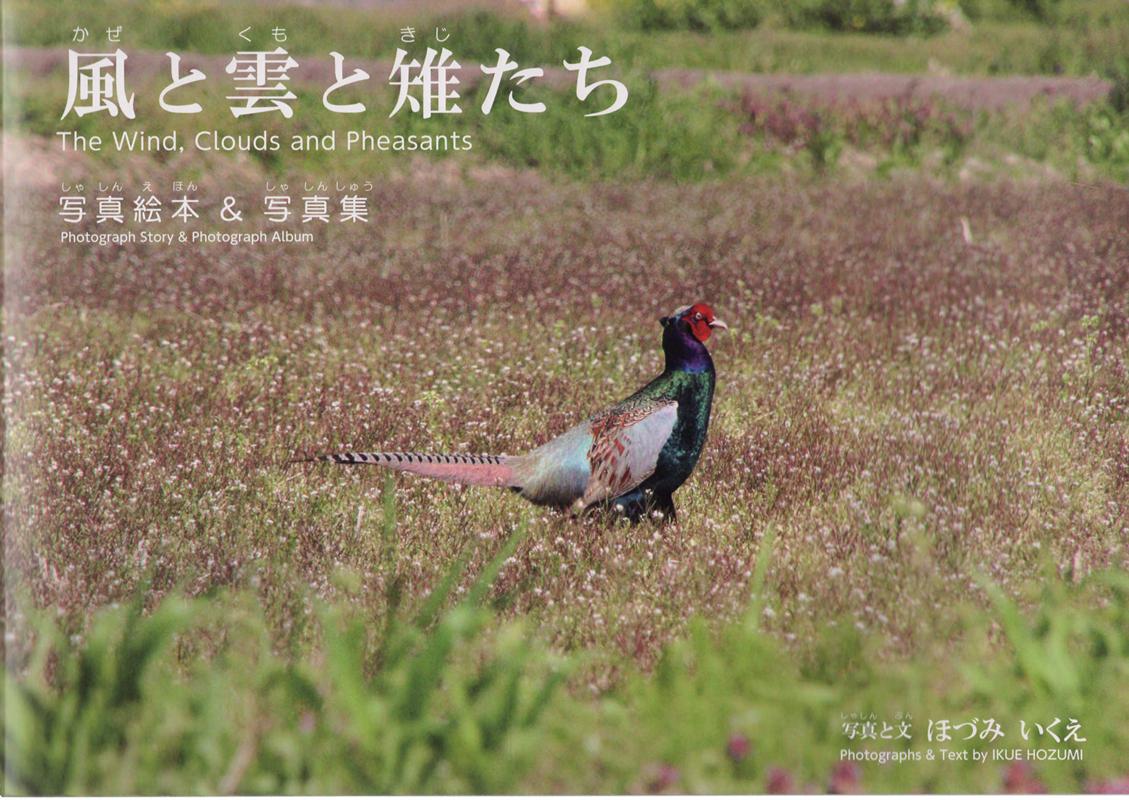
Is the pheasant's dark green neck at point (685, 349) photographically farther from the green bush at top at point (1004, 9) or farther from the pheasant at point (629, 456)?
the green bush at top at point (1004, 9)

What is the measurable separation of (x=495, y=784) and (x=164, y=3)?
2274 cm

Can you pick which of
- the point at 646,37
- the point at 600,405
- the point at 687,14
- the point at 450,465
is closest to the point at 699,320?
the point at 450,465

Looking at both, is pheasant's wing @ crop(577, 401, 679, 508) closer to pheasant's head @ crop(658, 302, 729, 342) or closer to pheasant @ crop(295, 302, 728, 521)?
pheasant @ crop(295, 302, 728, 521)

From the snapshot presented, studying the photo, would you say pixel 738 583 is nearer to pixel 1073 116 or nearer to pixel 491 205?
pixel 491 205

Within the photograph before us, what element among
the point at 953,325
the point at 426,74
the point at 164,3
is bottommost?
the point at 164,3

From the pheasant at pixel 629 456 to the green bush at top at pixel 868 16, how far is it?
1987cm

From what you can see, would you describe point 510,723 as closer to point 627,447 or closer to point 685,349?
point 627,447

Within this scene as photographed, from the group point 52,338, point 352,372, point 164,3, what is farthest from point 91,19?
point 352,372

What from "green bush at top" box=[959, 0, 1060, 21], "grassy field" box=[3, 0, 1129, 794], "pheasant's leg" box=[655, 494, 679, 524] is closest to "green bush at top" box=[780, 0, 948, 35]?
"green bush at top" box=[959, 0, 1060, 21]

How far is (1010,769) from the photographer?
3.10 meters

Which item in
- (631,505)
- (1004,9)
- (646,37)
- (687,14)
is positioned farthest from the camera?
(1004,9)

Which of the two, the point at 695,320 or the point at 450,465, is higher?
the point at 695,320

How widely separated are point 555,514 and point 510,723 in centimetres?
224

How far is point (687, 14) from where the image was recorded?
23.4 meters
